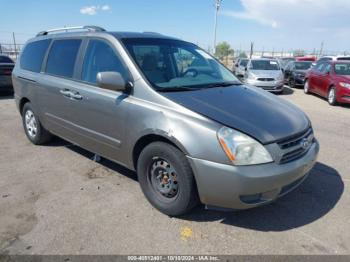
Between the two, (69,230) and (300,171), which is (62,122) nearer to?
(69,230)

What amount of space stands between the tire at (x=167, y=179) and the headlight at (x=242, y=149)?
0.43 metres

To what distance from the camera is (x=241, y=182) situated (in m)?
2.71

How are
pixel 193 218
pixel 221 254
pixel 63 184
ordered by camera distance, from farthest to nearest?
1. pixel 63 184
2. pixel 193 218
3. pixel 221 254

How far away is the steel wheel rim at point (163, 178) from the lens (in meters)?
3.18

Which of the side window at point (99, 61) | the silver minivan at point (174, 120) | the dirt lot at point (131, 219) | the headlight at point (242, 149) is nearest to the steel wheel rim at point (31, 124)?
the silver minivan at point (174, 120)

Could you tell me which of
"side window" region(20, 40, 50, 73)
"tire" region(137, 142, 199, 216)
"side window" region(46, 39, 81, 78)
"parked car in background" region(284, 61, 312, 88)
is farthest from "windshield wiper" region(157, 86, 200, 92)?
"parked car in background" region(284, 61, 312, 88)

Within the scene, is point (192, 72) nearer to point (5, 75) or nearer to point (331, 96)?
point (331, 96)

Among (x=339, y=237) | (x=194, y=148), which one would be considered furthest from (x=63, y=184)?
(x=339, y=237)

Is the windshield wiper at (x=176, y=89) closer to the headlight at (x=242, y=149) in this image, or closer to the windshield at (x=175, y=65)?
the windshield at (x=175, y=65)

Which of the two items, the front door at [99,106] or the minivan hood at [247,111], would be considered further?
the front door at [99,106]

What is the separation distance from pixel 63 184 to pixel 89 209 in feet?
2.65

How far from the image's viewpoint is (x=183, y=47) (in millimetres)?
4348

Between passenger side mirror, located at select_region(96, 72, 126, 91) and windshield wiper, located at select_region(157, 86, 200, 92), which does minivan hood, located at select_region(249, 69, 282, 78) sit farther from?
passenger side mirror, located at select_region(96, 72, 126, 91)

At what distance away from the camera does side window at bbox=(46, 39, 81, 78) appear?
4.31 meters
